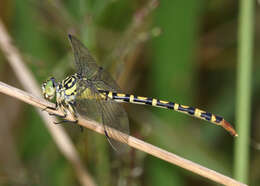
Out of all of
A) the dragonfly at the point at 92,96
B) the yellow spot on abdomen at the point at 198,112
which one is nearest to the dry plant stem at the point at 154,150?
the dragonfly at the point at 92,96

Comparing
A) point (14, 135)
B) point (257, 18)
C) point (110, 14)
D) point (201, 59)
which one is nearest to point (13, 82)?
point (14, 135)

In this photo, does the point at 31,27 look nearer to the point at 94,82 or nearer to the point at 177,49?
the point at 94,82

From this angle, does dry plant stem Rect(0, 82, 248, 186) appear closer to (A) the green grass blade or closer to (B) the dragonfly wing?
(B) the dragonfly wing

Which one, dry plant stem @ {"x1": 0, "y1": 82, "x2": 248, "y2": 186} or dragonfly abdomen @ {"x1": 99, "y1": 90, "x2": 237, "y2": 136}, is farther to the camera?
dragonfly abdomen @ {"x1": 99, "y1": 90, "x2": 237, "y2": 136}

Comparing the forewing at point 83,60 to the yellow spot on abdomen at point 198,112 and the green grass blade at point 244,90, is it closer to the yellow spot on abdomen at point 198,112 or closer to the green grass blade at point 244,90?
the yellow spot on abdomen at point 198,112

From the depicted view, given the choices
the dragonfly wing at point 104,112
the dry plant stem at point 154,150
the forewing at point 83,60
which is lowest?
the dry plant stem at point 154,150

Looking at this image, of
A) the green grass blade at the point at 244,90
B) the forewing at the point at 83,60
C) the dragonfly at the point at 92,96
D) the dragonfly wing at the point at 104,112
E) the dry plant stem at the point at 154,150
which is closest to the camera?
the dry plant stem at the point at 154,150

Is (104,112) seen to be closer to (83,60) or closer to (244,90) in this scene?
(83,60)

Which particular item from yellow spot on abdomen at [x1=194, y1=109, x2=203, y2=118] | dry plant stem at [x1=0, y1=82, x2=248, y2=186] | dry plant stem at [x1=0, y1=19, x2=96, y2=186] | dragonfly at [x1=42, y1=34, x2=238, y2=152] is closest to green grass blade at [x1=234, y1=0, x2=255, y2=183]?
dragonfly at [x1=42, y1=34, x2=238, y2=152]
